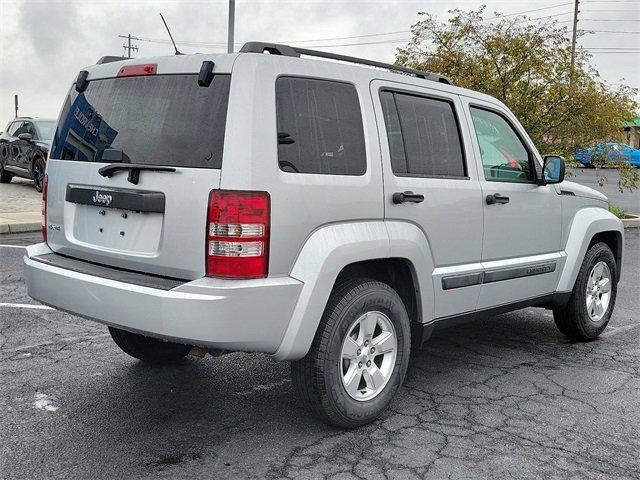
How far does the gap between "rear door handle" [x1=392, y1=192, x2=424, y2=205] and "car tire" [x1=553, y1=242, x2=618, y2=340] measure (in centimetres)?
216

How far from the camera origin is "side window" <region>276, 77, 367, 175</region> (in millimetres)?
3494

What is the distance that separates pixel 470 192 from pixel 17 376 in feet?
10.1

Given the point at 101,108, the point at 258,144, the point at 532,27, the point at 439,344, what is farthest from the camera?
the point at 532,27

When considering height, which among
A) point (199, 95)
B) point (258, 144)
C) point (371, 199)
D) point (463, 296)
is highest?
point (199, 95)

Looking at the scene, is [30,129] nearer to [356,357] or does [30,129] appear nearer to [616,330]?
[616,330]

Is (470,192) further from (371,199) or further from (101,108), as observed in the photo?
(101,108)

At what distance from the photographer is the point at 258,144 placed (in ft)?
10.9

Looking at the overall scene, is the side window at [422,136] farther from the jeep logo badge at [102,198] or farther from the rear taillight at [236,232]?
the jeep logo badge at [102,198]

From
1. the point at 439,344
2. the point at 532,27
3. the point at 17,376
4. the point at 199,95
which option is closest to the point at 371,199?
the point at 199,95

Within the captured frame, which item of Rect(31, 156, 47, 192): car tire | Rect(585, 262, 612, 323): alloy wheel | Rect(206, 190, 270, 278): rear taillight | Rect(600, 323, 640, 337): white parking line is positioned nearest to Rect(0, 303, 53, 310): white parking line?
Rect(206, 190, 270, 278): rear taillight

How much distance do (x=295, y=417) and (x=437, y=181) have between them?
159cm

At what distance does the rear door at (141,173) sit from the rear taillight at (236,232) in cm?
6

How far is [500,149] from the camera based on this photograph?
495 centimetres

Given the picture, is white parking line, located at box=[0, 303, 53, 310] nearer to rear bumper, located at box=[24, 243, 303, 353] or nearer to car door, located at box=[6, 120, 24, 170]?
rear bumper, located at box=[24, 243, 303, 353]
